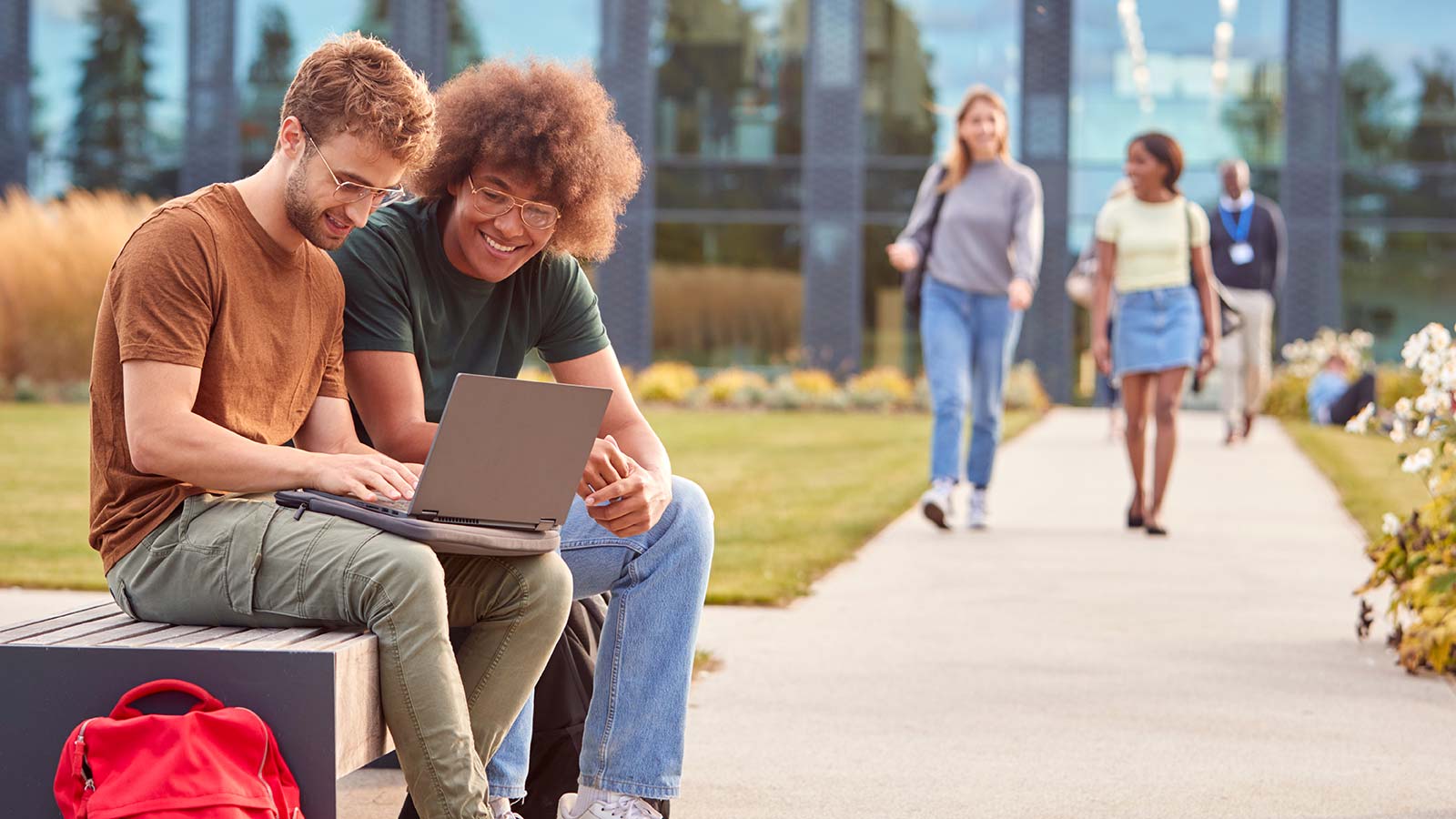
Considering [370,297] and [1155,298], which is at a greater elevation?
[370,297]

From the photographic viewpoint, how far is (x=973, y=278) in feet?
27.0

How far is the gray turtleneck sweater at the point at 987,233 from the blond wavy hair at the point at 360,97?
5.43 m

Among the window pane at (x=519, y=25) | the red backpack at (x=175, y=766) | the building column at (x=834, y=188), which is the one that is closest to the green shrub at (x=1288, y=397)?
the building column at (x=834, y=188)

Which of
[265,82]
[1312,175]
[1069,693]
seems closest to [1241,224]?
[1069,693]

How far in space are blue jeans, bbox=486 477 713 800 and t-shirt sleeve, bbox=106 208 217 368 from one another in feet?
2.83

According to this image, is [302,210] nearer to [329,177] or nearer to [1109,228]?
Answer: [329,177]

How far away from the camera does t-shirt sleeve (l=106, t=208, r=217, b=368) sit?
2.71 metres

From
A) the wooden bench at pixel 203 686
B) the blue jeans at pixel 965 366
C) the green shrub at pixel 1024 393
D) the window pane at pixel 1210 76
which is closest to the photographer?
the wooden bench at pixel 203 686

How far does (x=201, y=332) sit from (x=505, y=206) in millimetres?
701

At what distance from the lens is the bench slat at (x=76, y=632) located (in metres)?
2.60

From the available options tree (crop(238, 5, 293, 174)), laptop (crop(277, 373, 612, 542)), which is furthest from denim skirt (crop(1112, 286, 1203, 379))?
tree (crop(238, 5, 293, 174))

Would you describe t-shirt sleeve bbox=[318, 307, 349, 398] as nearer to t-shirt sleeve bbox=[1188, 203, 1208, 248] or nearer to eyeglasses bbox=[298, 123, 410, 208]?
eyeglasses bbox=[298, 123, 410, 208]

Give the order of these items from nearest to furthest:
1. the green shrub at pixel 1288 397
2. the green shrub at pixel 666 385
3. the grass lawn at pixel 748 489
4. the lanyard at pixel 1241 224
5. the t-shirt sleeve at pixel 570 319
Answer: the t-shirt sleeve at pixel 570 319
the grass lawn at pixel 748 489
the lanyard at pixel 1241 224
the green shrub at pixel 1288 397
the green shrub at pixel 666 385

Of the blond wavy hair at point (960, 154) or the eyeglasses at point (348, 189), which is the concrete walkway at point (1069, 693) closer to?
the eyeglasses at point (348, 189)
